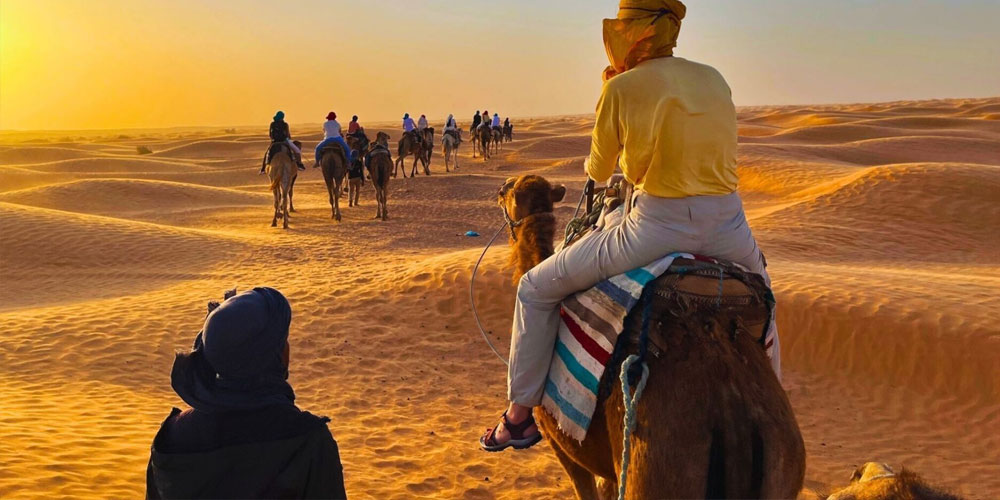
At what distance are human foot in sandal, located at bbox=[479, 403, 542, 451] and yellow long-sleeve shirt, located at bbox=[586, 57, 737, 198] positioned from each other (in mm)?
→ 1388

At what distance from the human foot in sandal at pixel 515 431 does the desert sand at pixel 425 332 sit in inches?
89.8

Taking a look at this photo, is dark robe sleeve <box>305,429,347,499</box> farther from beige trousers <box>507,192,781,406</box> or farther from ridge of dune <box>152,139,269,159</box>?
ridge of dune <box>152,139,269,159</box>

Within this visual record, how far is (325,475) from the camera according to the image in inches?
97.6

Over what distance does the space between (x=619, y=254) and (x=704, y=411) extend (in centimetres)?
77

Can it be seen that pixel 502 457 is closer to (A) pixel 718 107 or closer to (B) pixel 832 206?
(A) pixel 718 107

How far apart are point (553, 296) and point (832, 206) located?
15.4m

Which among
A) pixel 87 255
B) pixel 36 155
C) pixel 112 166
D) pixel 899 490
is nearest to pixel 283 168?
pixel 87 255

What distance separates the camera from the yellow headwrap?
3.12m

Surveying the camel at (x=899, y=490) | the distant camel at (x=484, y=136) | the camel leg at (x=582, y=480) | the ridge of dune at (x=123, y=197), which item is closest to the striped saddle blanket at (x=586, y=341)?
the camel leg at (x=582, y=480)

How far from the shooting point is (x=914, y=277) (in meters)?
10.5

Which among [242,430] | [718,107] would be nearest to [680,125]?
[718,107]

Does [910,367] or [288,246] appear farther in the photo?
[288,246]

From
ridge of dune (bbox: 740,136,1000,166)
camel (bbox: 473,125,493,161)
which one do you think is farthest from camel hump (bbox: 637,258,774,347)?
camel (bbox: 473,125,493,161)

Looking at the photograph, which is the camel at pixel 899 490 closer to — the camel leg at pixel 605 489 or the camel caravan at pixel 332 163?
the camel leg at pixel 605 489
